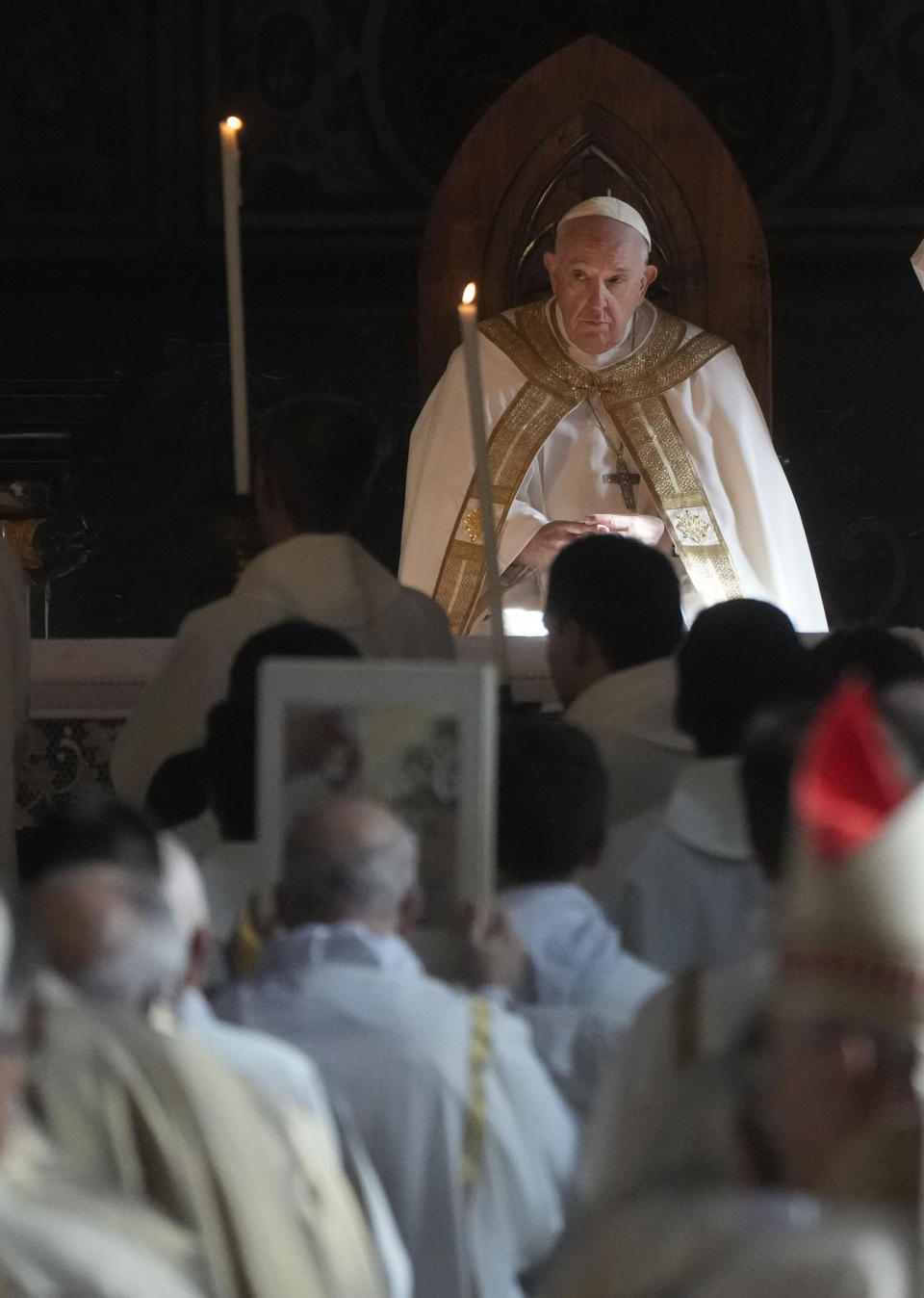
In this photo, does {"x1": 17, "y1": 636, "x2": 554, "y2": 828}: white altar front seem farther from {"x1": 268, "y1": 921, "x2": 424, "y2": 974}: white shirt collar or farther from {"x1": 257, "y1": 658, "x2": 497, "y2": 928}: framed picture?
{"x1": 268, "y1": 921, "x2": 424, "y2": 974}: white shirt collar

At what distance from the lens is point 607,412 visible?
258 inches

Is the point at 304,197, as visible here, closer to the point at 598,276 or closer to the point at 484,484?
the point at 598,276

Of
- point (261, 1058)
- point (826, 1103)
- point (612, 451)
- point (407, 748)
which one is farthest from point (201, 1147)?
point (612, 451)

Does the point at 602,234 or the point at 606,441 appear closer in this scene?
the point at 602,234

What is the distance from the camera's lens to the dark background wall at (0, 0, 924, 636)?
861 centimetres

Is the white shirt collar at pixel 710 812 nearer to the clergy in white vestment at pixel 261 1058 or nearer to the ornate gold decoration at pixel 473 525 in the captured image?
the clergy in white vestment at pixel 261 1058

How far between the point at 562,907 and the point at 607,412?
12.5ft

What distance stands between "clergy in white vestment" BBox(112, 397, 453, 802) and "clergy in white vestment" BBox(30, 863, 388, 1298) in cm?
187

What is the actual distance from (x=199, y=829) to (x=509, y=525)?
298cm

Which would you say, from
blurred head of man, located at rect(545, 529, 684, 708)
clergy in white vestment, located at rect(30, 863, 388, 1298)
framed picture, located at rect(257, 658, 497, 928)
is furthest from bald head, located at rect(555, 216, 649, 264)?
clergy in white vestment, located at rect(30, 863, 388, 1298)

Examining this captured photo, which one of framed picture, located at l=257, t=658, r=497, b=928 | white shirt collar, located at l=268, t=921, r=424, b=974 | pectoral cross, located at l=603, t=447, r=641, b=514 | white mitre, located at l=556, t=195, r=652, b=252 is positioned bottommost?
white shirt collar, located at l=268, t=921, r=424, b=974

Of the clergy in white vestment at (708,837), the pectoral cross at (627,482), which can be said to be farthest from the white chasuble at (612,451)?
the clergy in white vestment at (708,837)

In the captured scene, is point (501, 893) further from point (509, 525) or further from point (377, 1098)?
point (509, 525)

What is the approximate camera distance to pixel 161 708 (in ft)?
13.2
